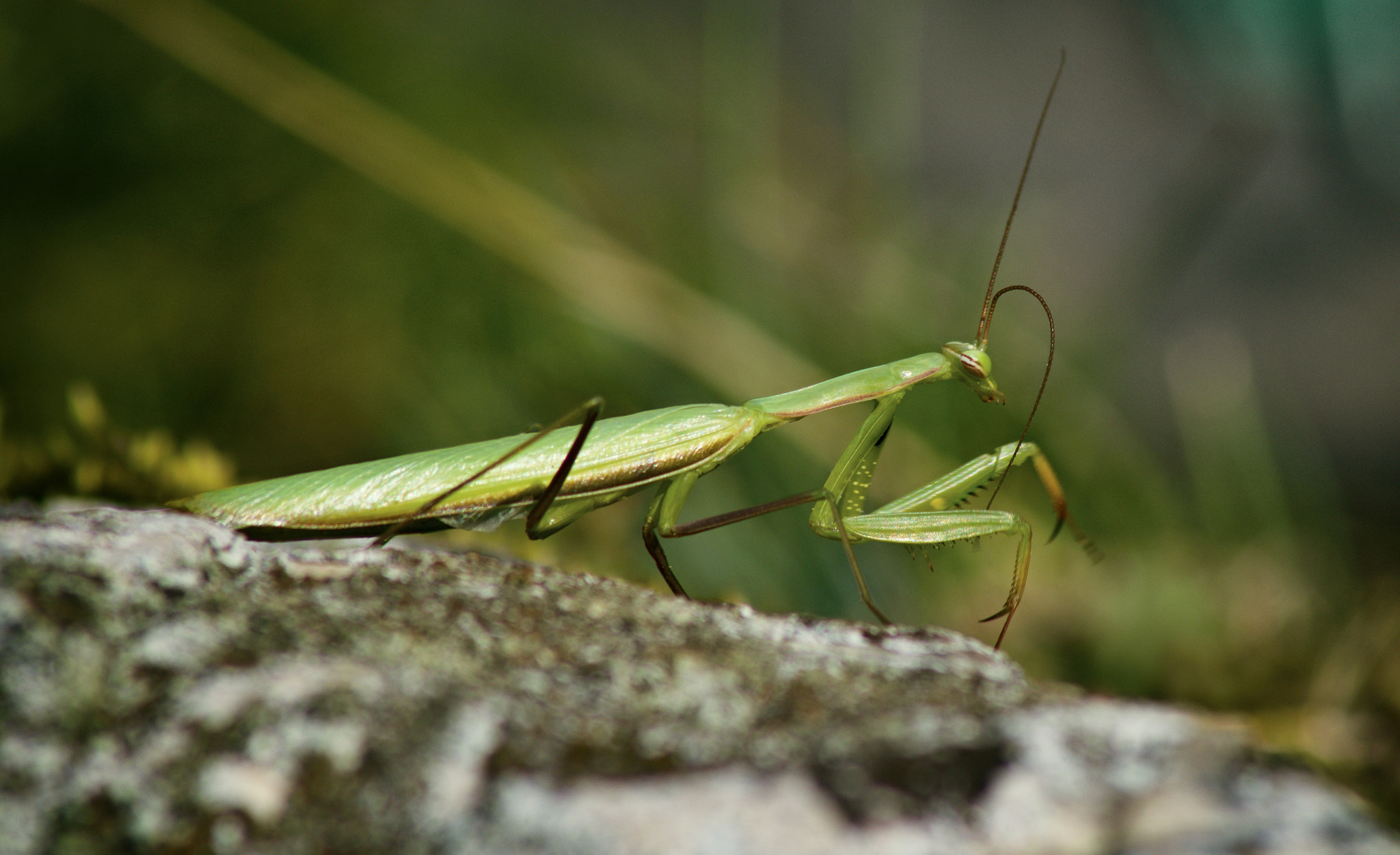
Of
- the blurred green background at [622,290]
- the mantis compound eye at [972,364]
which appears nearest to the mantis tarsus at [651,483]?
the mantis compound eye at [972,364]

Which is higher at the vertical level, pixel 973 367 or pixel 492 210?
pixel 492 210

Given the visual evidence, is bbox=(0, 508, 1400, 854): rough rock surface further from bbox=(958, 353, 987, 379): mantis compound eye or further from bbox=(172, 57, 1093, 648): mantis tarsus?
bbox=(958, 353, 987, 379): mantis compound eye

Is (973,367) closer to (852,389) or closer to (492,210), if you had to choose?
(852,389)

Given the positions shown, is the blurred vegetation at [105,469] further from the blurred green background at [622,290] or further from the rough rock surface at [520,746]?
the rough rock surface at [520,746]

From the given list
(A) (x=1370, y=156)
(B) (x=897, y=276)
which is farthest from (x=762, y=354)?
(A) (x=1370, y=156)

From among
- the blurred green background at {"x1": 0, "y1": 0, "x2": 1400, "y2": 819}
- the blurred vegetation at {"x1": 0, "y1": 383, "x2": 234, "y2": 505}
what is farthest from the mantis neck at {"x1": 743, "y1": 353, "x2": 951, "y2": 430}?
the blurred vegetation at {"x1": 0, "y1": 383, "x2": 234, "y2": 505}

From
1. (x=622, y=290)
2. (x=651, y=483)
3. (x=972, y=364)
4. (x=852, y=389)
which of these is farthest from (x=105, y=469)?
(x=972, y=364)
